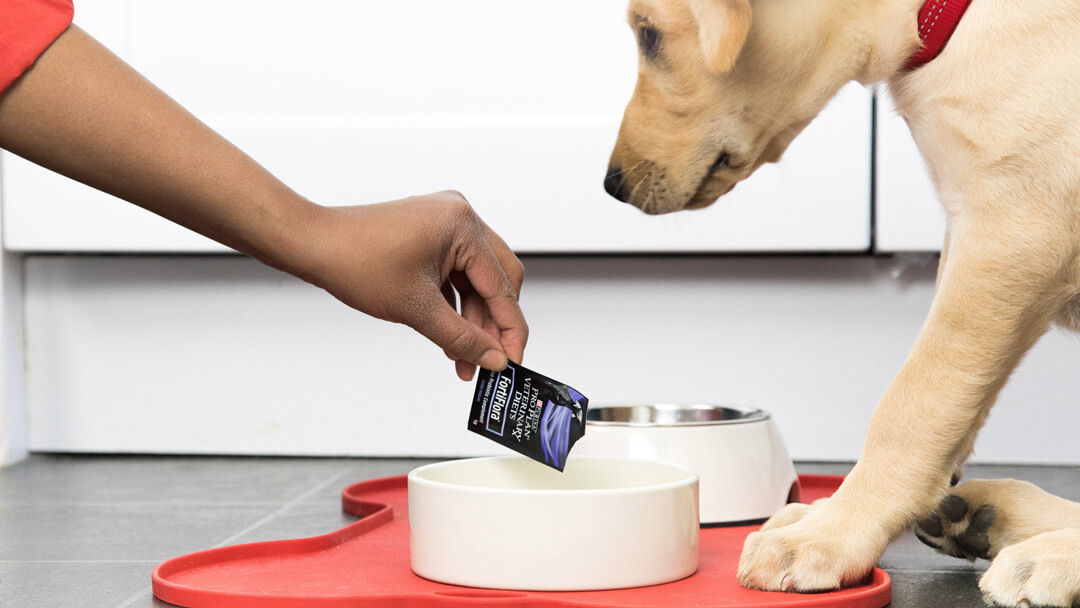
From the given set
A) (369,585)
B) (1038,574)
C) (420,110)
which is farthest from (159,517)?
(1038,574)

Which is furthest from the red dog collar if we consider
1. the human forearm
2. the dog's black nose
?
the human forearm

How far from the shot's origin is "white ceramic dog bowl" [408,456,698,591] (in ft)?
2.81

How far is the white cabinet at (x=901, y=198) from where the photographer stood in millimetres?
1715

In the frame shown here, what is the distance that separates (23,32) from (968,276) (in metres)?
0.83

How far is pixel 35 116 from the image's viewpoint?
2.71 feet

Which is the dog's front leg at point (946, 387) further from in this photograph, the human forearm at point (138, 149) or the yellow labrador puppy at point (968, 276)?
the human forearm at point (138, 149)

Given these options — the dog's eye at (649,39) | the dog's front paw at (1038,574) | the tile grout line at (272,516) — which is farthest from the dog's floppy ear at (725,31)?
the tile grout line at (272,516)

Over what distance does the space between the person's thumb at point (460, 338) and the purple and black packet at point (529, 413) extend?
0.06 feet

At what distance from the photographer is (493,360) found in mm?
992

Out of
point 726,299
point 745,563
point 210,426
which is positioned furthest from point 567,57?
point 745,563

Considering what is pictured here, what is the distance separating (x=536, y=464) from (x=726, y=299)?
34.8 inches

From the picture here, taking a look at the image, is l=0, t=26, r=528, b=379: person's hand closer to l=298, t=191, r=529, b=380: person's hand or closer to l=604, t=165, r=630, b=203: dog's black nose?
l=298, t=191, r=529, b=380: person's hand

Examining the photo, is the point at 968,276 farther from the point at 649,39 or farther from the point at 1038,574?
the point at 649,39

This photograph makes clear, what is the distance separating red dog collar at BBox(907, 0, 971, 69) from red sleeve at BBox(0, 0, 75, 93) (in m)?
0.80
